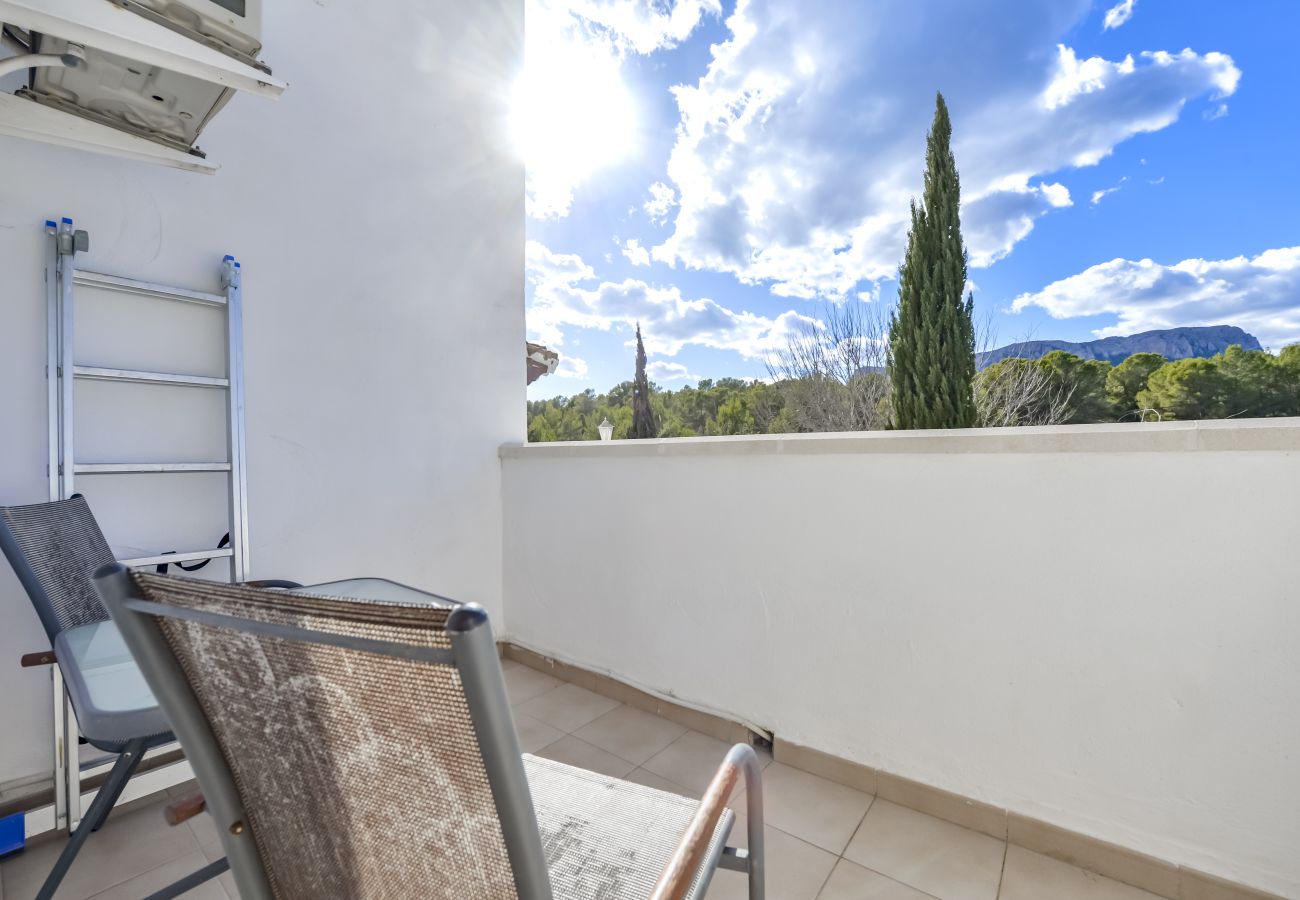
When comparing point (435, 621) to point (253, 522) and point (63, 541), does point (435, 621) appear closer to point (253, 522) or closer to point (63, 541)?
point (63, 541)

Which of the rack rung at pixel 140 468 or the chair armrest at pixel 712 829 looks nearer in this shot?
the chair armrest at pixel 712 829

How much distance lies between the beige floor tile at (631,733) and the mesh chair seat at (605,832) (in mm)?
1208

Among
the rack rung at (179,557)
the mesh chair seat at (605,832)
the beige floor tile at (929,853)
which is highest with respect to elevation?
the rack rung at (179,557)

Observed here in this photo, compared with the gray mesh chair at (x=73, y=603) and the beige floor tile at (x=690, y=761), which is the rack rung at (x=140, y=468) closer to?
the gray mesh chair at (x=73, y=603)

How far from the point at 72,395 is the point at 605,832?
7.29 ft

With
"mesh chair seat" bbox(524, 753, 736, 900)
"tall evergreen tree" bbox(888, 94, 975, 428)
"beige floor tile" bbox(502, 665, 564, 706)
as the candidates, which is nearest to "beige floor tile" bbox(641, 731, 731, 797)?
"beige floor tile" bbox(502, 665, 564, 706)

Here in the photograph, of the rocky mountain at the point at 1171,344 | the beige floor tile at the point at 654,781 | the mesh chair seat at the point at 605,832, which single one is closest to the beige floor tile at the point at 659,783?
the beige floor tile at the point at 654,781

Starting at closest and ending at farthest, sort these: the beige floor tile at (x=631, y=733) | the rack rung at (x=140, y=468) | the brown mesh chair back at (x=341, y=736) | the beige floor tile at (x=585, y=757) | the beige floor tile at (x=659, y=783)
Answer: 1. the brown mesh chair back at (x=341, y=736)
2. the rack rung at (x=140, y=468)
3. the beige floor tile at (x=659, y=783)
4. the beige floor tile at (x=585, y=757)
5. the beige floor tile at (x=631, y=733)

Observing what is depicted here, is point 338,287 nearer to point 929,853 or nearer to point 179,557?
point 179,557

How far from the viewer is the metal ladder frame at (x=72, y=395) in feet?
5.61

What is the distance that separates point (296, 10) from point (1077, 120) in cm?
1229

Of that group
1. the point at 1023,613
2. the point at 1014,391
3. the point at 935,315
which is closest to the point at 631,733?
the point at 1023,613

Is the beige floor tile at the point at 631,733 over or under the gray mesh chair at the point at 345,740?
under

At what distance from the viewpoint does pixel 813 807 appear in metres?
1.84
